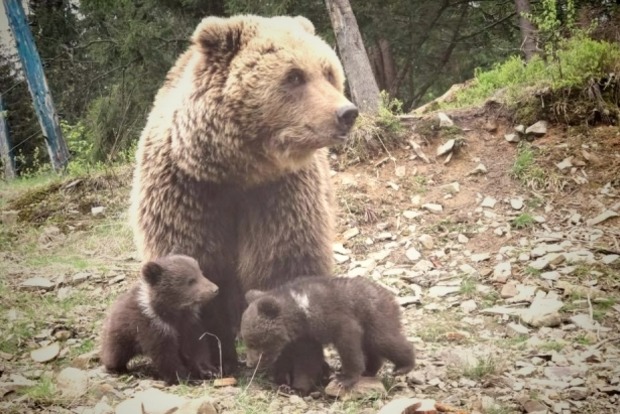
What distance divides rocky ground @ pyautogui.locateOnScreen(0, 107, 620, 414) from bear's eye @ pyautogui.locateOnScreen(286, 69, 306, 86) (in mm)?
1001

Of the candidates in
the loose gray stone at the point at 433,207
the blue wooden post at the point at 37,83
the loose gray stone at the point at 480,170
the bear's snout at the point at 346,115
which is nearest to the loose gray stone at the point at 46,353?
the blue wooden post at the point at 37,83

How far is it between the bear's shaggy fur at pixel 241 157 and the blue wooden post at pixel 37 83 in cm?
58

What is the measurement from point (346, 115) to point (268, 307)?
862 mm

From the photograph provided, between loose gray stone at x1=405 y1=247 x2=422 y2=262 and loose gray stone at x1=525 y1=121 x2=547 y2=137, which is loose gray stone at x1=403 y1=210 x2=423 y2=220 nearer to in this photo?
loose gray stone at x1=405 y1=247 x2=422 y2=262

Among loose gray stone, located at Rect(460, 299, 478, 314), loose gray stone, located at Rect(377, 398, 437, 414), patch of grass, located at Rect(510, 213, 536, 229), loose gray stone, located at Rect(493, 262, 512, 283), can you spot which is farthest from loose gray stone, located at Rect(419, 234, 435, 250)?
loose gray stone, located at Rect(377, 398, 437, 414)

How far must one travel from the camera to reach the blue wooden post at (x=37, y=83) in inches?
91.2

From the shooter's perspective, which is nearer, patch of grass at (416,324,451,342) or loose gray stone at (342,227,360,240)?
patch of grass at (416,324,451,342)

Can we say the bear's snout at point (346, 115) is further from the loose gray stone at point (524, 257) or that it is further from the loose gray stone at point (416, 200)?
the loose gray stone at point (416, 200)

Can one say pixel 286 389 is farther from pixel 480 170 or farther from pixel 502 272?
pixel 480 170

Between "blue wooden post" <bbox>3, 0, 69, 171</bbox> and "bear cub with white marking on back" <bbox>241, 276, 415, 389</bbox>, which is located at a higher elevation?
"blue wooden post" <bbox>3, 0, 69, 171</bbox>

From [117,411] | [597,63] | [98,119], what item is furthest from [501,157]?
[117,411]

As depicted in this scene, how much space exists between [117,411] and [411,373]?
136cm

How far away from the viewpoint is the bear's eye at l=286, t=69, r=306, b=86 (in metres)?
2.69

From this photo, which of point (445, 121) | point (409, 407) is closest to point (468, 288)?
point (409, 407)
